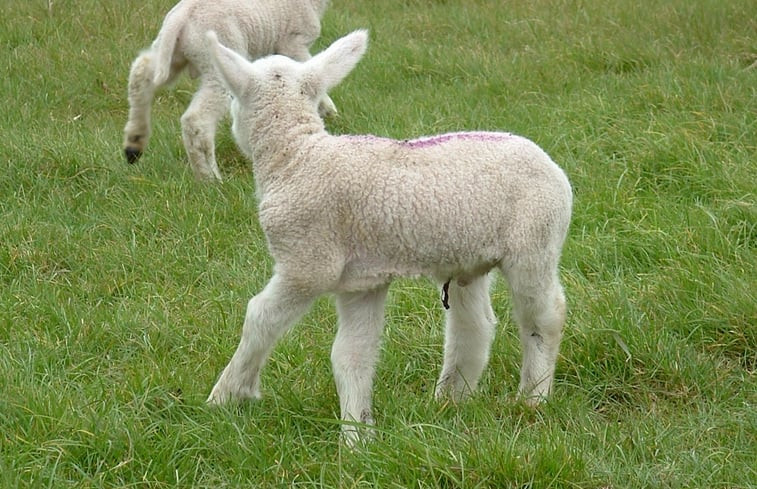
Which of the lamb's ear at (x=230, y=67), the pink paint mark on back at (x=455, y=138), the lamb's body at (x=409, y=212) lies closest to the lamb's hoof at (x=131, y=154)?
the lamb's ear at (x=230, y=67)

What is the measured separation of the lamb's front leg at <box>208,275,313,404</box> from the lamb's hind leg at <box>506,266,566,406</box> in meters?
0.73

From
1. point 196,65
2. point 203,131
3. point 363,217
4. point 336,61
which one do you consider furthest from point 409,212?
point 196,65

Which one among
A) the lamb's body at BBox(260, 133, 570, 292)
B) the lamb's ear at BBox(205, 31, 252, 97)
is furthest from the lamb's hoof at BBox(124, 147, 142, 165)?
the lamb's body at BBox(260, 133, 570, 292)

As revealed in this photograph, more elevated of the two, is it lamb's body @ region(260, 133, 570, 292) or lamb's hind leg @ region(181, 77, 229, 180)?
lamb's body @ region(260, 133, 570, 292)

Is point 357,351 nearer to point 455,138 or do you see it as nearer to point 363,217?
point 363,217

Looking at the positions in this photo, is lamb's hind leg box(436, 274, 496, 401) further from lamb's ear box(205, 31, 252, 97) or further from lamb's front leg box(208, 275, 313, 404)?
lamb's ear box(205, 31, 252, 97)

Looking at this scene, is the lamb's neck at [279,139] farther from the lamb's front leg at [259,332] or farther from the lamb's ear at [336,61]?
the lamb's front leg at [259,332]

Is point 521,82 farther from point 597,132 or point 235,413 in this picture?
point 235,413

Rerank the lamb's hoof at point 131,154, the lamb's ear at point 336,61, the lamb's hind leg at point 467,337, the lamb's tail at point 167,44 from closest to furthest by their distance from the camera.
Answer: the lamb's ear at point 336,61, the lamb's hind leg at point 467,337, the lamb's tail at point 167,44, the lamb's hoof at point 131,154

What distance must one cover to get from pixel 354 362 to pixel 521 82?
4.53 metres

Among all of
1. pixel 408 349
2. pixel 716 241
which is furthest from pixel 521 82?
pixel 408 349

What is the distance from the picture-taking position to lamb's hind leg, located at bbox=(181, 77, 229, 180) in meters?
6.88

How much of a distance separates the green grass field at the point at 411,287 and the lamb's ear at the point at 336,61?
1.11 m

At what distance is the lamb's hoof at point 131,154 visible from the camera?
7.03m
